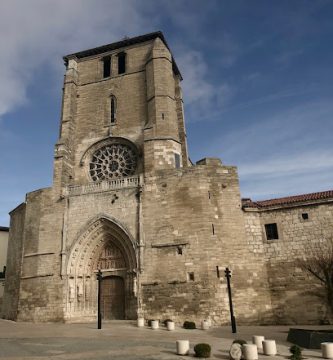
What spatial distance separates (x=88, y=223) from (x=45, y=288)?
3731 mm

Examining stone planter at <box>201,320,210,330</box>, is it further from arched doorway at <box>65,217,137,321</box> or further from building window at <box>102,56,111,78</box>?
building window at <box>102,56,111,78</box>

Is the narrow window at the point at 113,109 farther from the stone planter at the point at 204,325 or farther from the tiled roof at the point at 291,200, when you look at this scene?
the stone planter at the point at 204,325

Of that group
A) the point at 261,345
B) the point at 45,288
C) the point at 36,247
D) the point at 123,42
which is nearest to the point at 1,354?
the point at 261,345

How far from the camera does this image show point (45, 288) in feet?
55.0

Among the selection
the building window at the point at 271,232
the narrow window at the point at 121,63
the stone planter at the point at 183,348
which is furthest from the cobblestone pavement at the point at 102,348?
the narrow window at the point at 121,63

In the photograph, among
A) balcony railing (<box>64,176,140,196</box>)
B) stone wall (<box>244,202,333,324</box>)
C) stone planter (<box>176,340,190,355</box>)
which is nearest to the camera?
stone planter (<box>176,340,190,355</box>)

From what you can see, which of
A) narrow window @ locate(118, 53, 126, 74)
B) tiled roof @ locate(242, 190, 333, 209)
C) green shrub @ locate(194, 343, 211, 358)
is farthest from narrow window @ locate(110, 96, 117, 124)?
green shrub @ locate(194, 343, 211, 358)

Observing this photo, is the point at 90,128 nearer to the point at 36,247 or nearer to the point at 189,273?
the point at 36,247

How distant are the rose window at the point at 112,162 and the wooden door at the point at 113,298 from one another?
19.4 feet


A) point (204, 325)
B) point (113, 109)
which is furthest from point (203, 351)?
point (113, 109)

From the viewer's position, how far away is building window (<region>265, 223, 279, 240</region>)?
16078 millimetres

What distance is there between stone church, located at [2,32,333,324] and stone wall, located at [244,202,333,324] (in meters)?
0.04

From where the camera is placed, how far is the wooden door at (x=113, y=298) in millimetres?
16578

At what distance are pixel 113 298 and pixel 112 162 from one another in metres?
7.80
